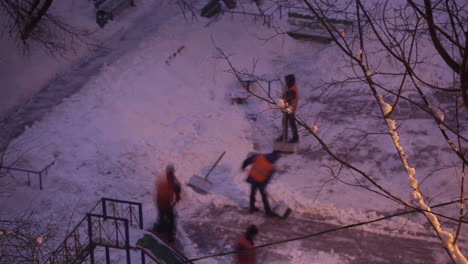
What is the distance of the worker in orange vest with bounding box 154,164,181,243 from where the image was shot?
381 inches

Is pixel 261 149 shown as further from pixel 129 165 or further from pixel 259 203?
pixel 129 165

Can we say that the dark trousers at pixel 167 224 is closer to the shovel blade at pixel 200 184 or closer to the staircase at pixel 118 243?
the staircase at pixel 118 243

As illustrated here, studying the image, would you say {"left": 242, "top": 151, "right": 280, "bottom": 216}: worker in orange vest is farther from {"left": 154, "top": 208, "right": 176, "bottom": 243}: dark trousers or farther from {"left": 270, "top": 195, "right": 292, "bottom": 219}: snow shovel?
{"left": 154, "top": 208, "right": 176, "bottom": 243}: dark trousers

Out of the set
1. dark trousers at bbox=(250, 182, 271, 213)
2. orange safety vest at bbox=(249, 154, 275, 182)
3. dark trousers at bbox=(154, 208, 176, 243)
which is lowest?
dark trousers at bbox=(154, 208, 176, 243)

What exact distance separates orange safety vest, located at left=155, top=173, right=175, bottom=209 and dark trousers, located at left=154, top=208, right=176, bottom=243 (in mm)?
112

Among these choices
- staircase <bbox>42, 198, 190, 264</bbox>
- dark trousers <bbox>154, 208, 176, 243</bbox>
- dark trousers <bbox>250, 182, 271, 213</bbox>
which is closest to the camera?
staircase <bbox>42, 198, 190, 264</bbox>

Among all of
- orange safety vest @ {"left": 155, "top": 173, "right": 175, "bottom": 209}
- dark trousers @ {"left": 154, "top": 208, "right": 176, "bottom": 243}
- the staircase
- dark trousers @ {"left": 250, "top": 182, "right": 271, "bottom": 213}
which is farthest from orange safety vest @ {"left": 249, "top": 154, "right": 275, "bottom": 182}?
the staircase

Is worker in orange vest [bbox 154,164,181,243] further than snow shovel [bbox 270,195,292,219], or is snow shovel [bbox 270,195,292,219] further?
snow shovel [bbox 270,195,292,219]

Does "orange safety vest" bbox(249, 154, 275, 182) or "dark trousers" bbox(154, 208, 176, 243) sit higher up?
"orange safety vest" bbox(249, 154, 275, 182)

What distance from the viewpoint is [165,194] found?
973cm

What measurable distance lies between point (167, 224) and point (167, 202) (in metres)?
0.48

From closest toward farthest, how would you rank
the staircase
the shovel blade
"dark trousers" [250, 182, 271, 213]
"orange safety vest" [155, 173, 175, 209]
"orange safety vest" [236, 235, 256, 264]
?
"orange safety vest" [236, 235, 256, 264], the staircase, "orange safety vest" [155, 173, 175, 209], "dark trousers" [250, 182, 271, 213], the shovel blade

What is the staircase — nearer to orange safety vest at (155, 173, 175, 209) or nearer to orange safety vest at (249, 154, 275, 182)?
orange safety vest at (155, 173, 175, 209)

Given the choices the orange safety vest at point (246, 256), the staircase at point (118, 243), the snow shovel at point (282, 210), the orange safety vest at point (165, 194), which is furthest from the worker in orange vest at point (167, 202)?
the orange safety vest at point (246, 256)
